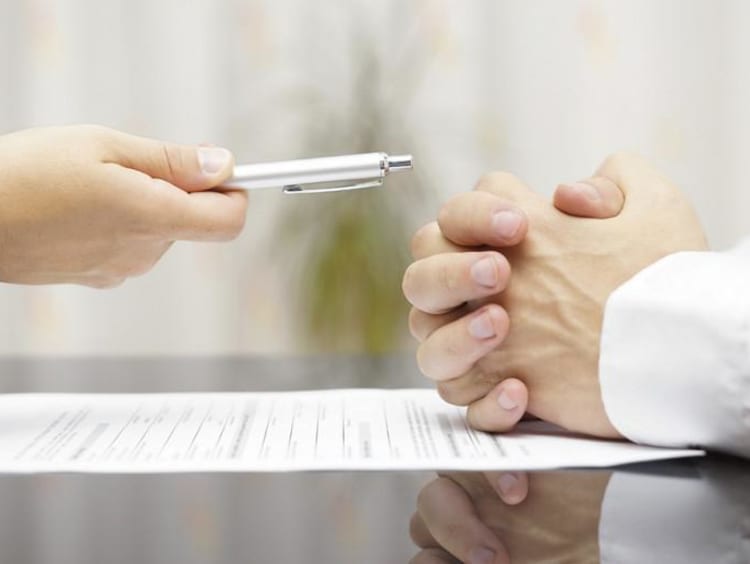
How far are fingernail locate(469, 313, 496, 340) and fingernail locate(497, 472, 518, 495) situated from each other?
0.14 meters

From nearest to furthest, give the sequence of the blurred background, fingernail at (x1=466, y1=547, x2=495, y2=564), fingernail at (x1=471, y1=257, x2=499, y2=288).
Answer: fingernail at (x1=466, y1=547, x2=495, y2=564), fingernail at (x1=471, y1=257, x2=499, y2=288), the blurred background

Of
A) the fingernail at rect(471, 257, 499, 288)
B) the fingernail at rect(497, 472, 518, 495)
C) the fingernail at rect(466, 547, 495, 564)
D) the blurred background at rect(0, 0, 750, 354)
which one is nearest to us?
the fingernail at rect(466, 547, 495, 564)

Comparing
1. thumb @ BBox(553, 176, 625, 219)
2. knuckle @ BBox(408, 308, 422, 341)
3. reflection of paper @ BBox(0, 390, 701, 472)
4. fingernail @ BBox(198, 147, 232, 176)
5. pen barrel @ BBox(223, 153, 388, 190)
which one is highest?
fingernail @ BBox(198, 147, 232, 176)

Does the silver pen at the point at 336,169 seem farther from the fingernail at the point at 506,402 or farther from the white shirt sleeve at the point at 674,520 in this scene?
the white shirt sleeve at the point at 674,520

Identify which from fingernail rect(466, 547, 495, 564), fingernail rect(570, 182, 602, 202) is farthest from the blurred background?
fingernail rect(466, 547, 495, 564)

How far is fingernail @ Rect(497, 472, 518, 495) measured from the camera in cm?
52

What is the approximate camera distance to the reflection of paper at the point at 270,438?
1.92ft

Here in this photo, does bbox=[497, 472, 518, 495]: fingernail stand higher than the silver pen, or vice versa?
the silver pen

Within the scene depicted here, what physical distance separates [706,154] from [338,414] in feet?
5.74

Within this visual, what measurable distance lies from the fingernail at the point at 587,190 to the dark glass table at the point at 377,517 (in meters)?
0.20

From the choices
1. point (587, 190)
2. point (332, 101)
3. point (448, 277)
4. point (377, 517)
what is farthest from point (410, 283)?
point (332, 101)

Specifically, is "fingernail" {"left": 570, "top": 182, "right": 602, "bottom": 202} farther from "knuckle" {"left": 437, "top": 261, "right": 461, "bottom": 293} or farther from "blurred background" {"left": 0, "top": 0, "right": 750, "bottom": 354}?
"blurred background" {"left": 0, "top": 0, "right": 750, "bottom": 354}

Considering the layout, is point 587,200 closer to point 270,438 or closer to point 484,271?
point 484,271

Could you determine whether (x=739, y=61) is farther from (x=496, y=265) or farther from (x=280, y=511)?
(x=280, y=511)
